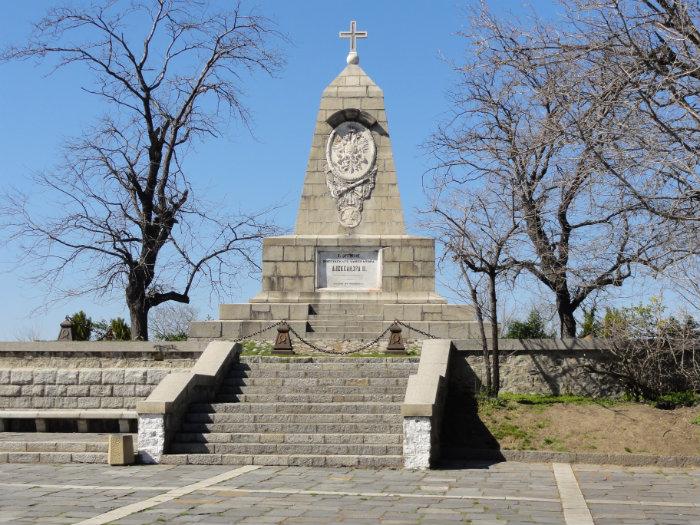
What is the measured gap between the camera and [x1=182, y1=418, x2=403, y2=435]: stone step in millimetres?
13914

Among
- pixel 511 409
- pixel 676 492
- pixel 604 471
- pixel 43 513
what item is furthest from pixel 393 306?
pixel 43 513

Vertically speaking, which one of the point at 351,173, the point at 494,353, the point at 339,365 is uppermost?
the point at 351,173

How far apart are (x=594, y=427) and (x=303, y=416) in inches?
169

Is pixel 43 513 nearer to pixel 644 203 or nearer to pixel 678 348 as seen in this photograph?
pixel 644 203

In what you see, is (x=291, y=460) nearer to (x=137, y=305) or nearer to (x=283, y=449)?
(x=283, y=449)

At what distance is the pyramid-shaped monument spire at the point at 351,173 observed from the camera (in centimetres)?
2162

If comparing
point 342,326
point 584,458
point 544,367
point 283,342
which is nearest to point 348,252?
point 342,326

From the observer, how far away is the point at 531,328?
27.7m

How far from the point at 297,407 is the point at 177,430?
176 cm

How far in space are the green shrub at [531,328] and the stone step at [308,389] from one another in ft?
32.9

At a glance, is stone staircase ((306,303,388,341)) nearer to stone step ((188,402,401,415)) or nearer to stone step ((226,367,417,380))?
stone step ((226,367,417,380))

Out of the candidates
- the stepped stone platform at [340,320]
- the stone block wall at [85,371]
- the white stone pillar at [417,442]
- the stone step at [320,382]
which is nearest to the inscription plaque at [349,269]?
the stepped stone platform at [340,320]

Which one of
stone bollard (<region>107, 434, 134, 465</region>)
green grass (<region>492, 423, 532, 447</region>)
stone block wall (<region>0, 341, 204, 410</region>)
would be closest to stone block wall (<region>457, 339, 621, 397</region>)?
green grass (<region>492, 423, 532, 447</region>)

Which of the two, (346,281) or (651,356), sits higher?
(346,281)
